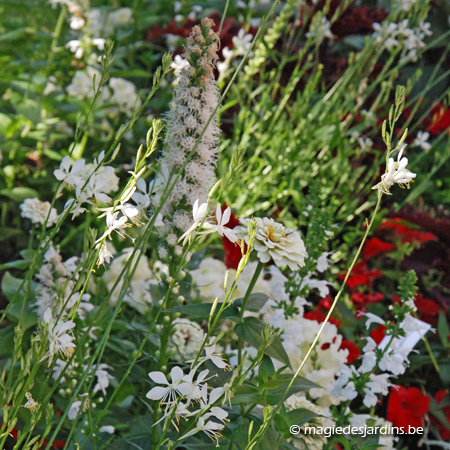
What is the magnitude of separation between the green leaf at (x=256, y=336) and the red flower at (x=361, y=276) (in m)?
0.83

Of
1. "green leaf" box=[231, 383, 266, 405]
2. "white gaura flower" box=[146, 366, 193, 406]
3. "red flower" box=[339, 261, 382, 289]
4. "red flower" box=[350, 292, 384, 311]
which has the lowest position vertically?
"red flower" box=[350, 292, 384, 311]

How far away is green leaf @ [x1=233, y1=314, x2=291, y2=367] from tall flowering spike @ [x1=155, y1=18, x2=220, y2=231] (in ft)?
0.57

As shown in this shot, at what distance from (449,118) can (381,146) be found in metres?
0.47

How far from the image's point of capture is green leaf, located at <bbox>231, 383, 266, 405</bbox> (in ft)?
2.43

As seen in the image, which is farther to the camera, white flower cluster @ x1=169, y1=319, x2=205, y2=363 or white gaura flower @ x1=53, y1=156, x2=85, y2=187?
white flower cluster @ x1=169, y1=319, x2=205, y2=363

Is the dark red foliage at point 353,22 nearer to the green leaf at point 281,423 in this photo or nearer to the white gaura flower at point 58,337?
the green leaf at point 281,423

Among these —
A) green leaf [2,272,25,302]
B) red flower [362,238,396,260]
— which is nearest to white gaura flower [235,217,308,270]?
green leaf [2,272,25,302]

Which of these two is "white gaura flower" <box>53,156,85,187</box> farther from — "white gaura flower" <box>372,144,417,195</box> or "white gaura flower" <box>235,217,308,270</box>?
"white gaura flower" <box>372,144,417,195</box>

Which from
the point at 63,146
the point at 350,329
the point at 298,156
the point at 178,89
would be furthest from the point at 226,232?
the point at 63,146

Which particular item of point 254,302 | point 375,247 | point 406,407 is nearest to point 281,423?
point 254,302

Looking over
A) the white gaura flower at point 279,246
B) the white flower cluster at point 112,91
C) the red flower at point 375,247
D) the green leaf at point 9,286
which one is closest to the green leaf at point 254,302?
the white gaura flower at point 279,246

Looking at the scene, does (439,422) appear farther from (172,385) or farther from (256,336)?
(172,385)

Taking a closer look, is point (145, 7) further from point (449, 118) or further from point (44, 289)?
point (44, 289)

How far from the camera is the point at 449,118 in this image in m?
2.37
